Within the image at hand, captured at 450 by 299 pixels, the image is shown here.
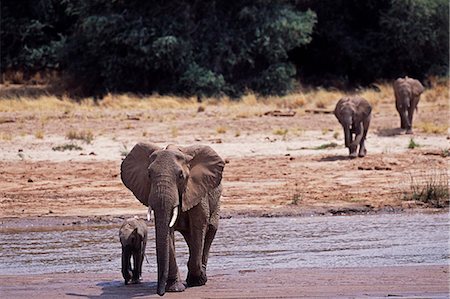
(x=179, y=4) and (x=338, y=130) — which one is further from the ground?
(x=179, y=4)

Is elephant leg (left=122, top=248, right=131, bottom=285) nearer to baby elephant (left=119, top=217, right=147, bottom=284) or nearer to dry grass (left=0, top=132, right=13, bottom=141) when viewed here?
baby elephant (left=119, top=217, right=147, bottom=284)

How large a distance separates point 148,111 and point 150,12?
381 inches

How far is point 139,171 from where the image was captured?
953 centimetres

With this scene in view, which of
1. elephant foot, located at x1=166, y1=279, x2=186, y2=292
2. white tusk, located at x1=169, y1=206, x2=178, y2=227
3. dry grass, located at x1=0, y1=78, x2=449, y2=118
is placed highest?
white tusk, located at x1=169, y1=206, x2=178, y2=227

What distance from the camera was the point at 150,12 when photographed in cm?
3728

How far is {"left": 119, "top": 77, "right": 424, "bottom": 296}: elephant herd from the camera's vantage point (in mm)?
8930

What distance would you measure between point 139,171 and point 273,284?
1760 mm

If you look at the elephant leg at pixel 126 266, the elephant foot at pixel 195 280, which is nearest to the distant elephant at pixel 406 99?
the elephant leg at pixel 126 266

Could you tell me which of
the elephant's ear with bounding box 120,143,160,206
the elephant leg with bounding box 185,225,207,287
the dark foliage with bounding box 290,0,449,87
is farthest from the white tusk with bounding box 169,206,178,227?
the dark foliage with bounding box 290,0,449,87

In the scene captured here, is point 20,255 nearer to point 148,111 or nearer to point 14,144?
point 14,144

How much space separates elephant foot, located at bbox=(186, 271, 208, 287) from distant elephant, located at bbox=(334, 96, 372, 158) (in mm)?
10661

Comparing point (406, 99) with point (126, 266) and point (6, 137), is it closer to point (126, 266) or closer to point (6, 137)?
point (6, 137)

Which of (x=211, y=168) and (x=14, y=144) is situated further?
(x=14, y=144)

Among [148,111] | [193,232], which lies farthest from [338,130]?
[193,232]
